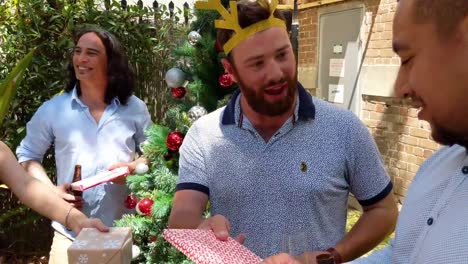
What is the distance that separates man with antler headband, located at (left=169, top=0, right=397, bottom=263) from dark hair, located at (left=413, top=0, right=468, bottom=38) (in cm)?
79

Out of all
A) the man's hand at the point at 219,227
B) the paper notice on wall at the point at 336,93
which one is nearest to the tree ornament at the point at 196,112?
the man's hand at the point at 219,227

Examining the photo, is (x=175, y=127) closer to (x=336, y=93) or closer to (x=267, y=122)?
(x=267, y=122)

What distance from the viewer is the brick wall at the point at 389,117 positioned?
531 centimetres

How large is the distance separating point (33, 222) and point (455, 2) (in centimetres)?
485

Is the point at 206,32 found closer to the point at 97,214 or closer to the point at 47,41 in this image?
the point at 97,214

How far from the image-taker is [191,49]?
121 inches

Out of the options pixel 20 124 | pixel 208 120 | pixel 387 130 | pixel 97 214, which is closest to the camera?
pixel 208 120

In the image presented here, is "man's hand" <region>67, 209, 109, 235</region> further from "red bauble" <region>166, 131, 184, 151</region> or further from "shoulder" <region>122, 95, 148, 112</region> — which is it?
"shoulder" <region>122, 95, 148, 112</region>

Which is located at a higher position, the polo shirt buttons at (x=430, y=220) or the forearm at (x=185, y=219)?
the polo shirt buttons at (x=430, y=220)

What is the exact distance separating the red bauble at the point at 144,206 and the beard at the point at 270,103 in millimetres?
1355

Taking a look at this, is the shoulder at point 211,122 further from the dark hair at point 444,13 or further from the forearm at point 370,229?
the dark hair at point 444,13

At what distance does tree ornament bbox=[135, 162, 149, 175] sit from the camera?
3037mm

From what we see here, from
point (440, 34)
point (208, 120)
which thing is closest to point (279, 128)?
point (208, 120)

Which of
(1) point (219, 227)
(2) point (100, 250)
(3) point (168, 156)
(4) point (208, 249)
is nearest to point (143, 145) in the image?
(3) point (168, 156)
